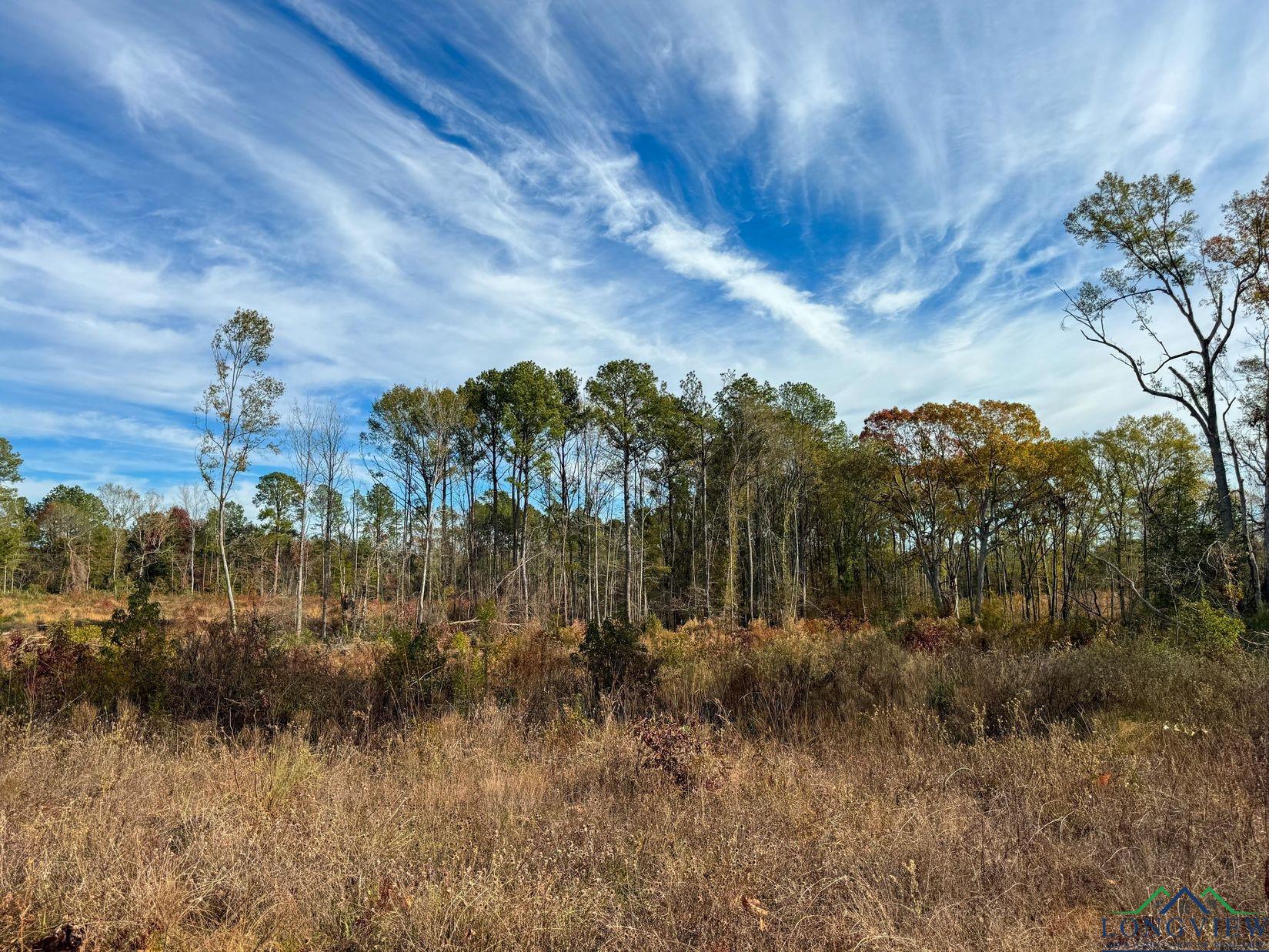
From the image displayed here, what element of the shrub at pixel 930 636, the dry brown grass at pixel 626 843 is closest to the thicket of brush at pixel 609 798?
the dry brown grass at pixel 626 843

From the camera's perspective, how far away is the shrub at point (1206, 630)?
336 inches

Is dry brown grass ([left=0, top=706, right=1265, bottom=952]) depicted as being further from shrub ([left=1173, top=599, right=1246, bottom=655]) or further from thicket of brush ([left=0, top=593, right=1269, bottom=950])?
shrub ([left=1173, top=599, right=1246, bottom=655])

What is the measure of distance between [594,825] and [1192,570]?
16.1 m

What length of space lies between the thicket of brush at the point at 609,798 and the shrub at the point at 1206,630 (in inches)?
4.1

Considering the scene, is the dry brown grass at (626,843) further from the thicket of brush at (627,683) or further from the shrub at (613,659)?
the shrub at (613,659)

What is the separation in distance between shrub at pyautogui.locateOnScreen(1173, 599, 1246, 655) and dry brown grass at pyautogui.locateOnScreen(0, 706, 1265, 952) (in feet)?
13.0

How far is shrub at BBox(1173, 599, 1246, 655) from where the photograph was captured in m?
8.54

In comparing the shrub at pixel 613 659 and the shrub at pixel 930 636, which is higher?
the shrub at pixel 613 659

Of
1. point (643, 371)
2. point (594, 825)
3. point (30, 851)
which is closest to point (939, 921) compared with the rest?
point (594, 825)

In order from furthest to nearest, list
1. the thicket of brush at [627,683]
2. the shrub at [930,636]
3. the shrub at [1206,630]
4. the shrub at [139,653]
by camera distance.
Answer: the shrub at [930,636] < the shrub at [1206,630] < the shrub at [139,653] < the thicket of brush at [627,683]

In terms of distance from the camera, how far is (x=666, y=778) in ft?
17.2

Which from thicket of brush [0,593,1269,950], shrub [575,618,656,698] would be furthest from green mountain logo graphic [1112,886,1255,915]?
shrub [575,618,656,698]

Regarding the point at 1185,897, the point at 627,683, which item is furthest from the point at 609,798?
the point at 627,683

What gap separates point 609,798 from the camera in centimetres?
486
